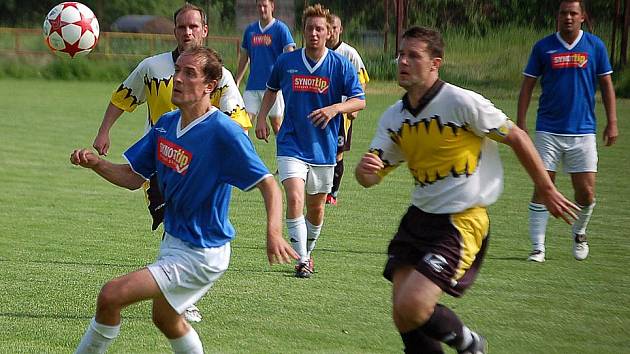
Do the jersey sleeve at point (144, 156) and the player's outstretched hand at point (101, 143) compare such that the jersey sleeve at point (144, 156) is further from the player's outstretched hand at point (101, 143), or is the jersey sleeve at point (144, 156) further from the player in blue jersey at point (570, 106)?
the player in blue jersey at point (570, 106)

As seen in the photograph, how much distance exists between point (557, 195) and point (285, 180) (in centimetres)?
345

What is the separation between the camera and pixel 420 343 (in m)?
4.90

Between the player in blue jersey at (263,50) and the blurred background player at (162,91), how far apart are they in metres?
6.42

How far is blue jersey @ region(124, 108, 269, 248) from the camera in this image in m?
4.80

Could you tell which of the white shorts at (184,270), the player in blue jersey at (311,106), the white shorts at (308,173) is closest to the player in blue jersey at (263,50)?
the player in blue jersey at (311,106)

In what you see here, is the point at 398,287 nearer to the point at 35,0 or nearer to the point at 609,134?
the point at 609,134

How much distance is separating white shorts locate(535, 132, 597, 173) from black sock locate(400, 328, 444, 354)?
420 cm

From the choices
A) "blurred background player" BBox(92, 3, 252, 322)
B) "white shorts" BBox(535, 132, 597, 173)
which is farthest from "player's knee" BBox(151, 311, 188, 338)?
"white shorts" BBox(535, 132, 597, 173)

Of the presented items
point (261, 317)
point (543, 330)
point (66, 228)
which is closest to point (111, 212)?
point (66, 228)

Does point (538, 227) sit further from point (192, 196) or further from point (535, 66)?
point (192, 196)

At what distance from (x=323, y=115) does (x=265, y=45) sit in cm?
602

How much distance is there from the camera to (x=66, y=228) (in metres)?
9.70

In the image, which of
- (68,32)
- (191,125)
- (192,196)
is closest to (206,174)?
(192,196)

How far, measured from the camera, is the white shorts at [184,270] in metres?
4.66
